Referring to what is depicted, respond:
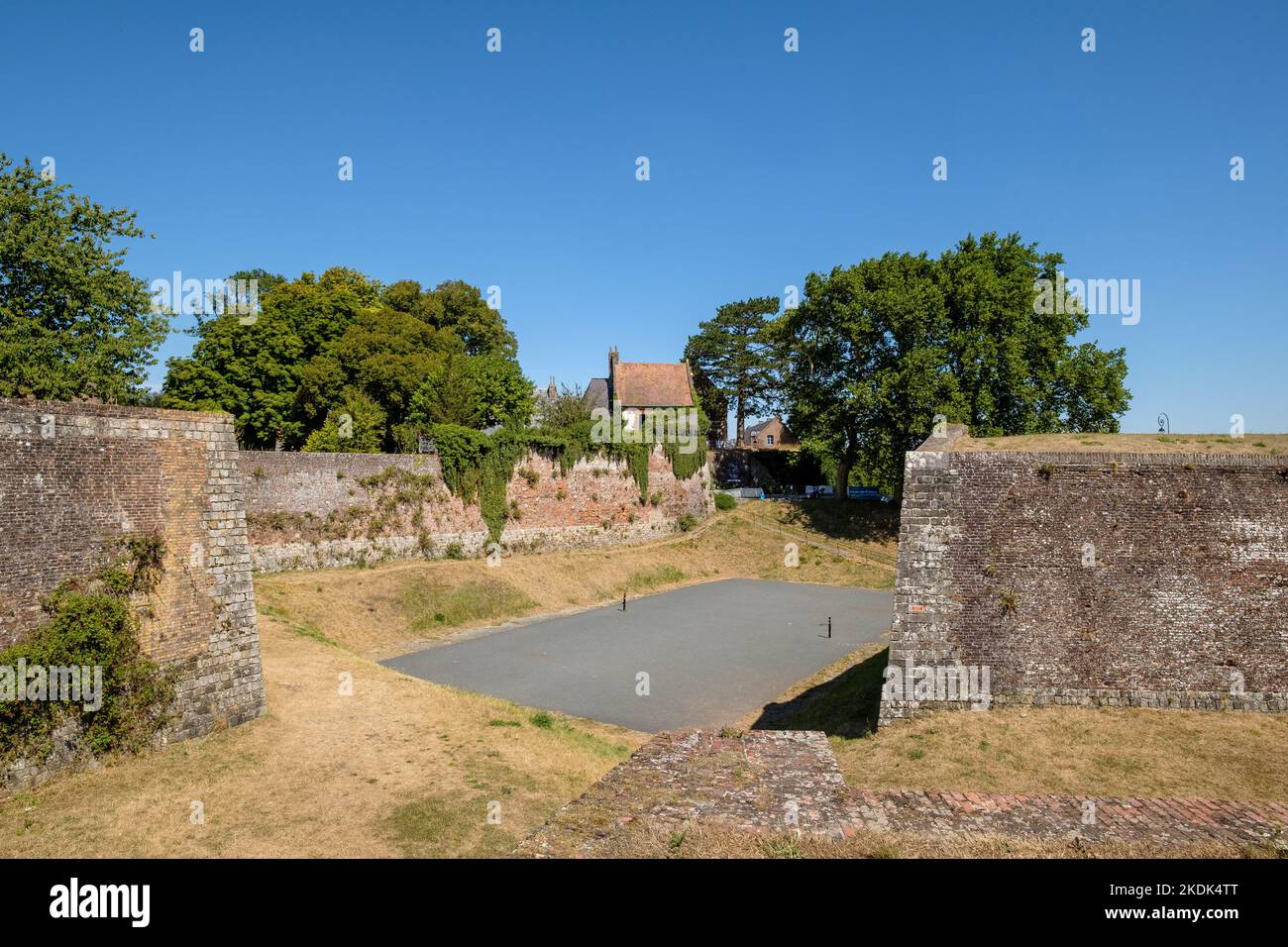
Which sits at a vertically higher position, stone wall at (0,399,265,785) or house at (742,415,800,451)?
house at (742,415,800,451)

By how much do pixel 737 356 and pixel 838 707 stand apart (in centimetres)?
5097

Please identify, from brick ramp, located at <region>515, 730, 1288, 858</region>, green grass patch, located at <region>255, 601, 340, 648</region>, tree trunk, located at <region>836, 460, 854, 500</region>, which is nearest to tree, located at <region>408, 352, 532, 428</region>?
green grass patch, located at <region>255, 601, 340, 648</region>

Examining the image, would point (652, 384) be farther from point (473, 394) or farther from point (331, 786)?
point (331, 786)

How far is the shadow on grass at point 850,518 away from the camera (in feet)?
138

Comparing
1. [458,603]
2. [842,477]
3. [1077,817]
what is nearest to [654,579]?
[458,603]

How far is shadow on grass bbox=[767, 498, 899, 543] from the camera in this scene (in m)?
42.1

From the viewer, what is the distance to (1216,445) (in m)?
14.5

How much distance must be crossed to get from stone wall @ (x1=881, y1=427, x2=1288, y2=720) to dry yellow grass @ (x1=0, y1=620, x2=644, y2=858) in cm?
689

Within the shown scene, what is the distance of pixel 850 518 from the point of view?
43.8m

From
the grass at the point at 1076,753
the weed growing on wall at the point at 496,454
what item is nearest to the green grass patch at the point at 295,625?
the weed growing on wall at the point at 496,454

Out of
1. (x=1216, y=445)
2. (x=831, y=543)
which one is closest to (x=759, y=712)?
(x=1216, y=445)

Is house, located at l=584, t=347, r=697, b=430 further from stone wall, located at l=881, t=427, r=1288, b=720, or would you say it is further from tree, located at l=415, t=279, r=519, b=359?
stone wall, located at l=881, t=427, r=1288, b=720

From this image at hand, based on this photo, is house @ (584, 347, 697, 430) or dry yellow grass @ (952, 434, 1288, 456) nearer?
dry yellow grass @ (952, 434, 1288, 456)
